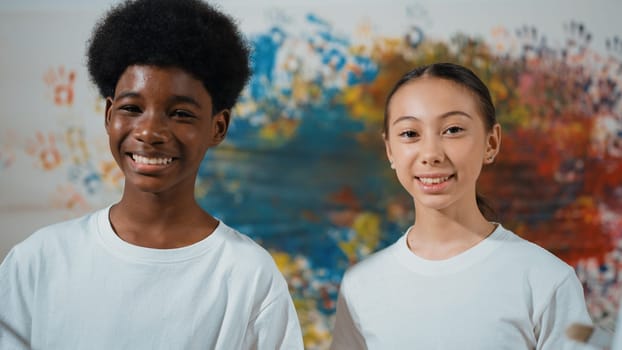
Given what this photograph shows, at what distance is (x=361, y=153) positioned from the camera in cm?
250

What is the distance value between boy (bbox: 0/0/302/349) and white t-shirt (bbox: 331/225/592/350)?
0.18 meters

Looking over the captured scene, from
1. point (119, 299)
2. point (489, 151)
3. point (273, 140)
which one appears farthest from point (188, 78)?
point (273, 140)

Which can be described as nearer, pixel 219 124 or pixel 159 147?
pixel 159 147

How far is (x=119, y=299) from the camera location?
4.20 ft

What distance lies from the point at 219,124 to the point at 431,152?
0.40 meters

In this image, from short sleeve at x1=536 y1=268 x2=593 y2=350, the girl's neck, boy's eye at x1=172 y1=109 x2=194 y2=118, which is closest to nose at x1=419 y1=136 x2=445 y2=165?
the girl's neck

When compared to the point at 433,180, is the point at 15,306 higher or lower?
lower

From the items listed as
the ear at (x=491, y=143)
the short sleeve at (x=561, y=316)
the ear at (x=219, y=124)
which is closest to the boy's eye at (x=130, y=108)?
the ear at (x=219, y=124)

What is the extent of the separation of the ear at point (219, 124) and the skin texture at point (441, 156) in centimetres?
32

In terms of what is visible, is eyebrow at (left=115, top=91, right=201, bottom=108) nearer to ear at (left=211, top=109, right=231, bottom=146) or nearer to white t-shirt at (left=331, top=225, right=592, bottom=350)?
ear at (left=211, top=109, right=231, bottom=146)

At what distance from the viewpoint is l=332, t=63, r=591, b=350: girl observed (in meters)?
1.31

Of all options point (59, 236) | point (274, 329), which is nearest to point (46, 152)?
point (59, 236)

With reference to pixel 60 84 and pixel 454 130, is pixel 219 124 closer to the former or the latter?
pixel 454 130

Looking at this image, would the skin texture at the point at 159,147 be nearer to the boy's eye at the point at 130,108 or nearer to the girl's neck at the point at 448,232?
the boy's eye at the point at 130,108
